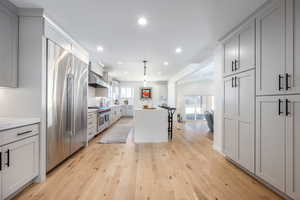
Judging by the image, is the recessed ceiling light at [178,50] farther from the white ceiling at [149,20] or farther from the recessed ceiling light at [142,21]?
the recessed ceiling light at [142,21]

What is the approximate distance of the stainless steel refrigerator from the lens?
240cm

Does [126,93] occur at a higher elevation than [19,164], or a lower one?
higher

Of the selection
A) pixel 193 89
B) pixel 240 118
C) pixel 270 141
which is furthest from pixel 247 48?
pixel 193 89

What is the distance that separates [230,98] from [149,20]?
7.02 feet

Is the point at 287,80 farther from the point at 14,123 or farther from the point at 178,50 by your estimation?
the point at 14,123

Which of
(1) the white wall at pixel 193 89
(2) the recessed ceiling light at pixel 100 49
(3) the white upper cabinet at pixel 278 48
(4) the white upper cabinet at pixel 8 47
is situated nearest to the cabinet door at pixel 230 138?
(3) the white upper cabinet at pixel 278 48

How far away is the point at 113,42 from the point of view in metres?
3.54

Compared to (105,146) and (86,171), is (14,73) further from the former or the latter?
(105,146)

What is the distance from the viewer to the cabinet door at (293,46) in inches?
65.8

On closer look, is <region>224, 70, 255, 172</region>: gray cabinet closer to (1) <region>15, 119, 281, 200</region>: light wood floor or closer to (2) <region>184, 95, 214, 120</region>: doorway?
(1) <region>15, 119, 281, 200</region>: light wood floor

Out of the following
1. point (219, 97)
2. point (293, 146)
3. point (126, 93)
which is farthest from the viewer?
point (126, 93)

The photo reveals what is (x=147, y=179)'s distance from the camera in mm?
2303

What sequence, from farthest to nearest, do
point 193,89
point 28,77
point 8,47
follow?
point 193,89
point 28,77
point 8,47

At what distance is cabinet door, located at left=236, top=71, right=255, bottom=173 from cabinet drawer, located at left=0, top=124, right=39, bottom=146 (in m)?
3.29
